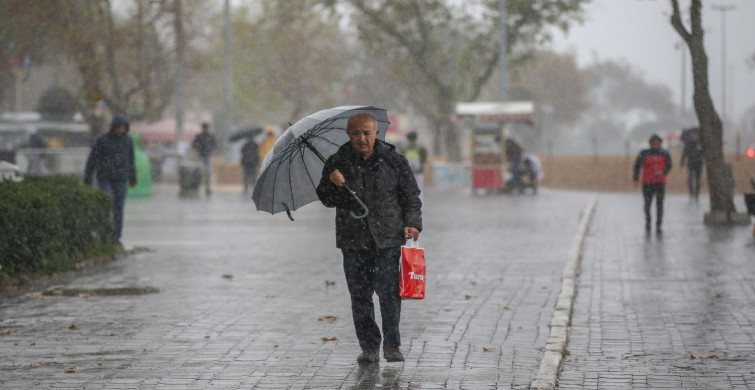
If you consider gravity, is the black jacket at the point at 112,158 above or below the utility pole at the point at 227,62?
below

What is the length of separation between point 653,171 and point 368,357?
1147cm

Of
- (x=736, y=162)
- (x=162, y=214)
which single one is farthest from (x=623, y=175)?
(x=162, y=214)

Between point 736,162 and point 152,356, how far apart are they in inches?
1253

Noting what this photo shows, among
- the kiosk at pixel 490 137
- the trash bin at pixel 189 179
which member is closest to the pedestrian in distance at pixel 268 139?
the trash bin at pixel 189 179

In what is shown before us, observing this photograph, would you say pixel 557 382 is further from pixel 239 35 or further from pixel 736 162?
pixel 239 35

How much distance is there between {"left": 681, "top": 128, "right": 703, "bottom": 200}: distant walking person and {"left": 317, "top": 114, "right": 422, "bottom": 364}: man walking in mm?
20959

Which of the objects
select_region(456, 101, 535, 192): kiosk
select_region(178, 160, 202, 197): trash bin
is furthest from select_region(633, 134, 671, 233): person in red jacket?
select_region(178, 160, 202, 197): trash bin

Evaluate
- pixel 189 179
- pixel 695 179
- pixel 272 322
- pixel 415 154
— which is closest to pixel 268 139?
pixel 189 179

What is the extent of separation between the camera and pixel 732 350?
321 inches

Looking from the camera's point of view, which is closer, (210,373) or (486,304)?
(210,373)

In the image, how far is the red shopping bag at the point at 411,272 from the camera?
735cm

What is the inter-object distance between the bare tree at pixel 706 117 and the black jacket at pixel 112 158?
345 inches

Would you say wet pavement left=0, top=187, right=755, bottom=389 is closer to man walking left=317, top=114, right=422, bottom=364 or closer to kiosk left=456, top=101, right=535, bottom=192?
man walking left=317, top=114, right=422, bottom=364

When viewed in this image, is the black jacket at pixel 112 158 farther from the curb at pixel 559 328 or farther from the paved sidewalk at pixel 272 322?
the curb at pixel 559 328
